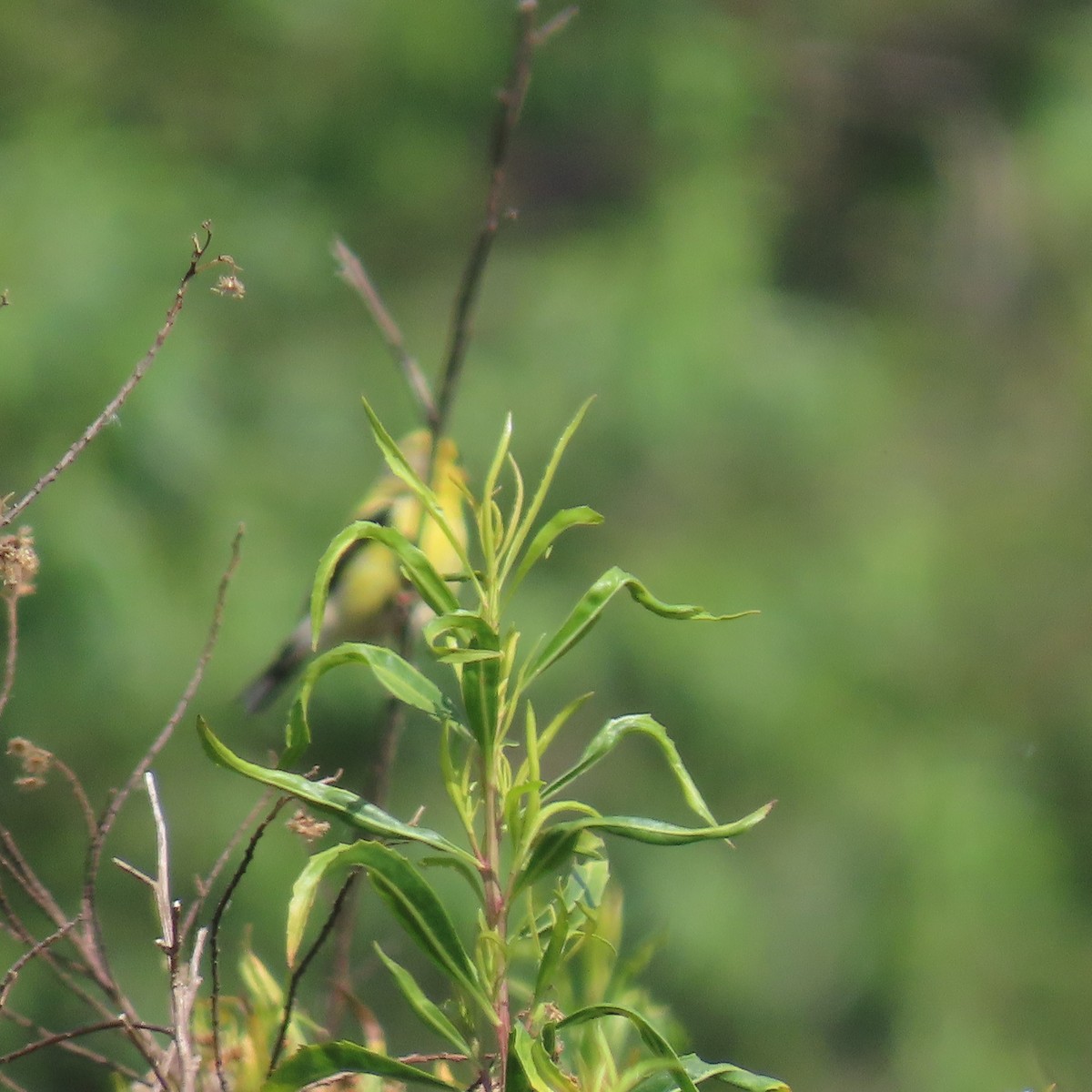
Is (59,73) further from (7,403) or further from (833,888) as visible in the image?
(833,888)

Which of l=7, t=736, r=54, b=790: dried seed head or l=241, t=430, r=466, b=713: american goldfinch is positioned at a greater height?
l=7, t=736, r=54, b=790: dried seed head

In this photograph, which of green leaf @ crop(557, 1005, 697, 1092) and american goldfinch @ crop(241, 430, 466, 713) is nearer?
green leaf @ crop(557, 1005, 697, 1092)

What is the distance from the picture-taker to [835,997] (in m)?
6.85

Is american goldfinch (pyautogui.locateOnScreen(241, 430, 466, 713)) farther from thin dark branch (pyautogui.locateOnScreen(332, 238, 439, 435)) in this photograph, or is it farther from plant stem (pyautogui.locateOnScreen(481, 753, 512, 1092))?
plant stem (pyautogui.locateOnScreen(481, 753, 512, 1092))

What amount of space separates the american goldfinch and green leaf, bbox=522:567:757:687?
2453 millimetres

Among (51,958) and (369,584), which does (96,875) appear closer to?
(51,958)

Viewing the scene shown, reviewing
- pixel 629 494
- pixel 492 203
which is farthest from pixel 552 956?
pixel 629 494

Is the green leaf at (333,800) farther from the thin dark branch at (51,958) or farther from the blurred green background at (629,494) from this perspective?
the blurred green background at (629,494)

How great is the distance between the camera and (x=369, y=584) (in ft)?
12.4

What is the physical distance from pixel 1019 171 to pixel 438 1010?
8712mm

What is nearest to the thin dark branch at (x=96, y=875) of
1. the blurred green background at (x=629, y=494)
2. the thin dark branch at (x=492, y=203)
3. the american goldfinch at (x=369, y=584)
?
the thin dark branch at (x=492, y=203)

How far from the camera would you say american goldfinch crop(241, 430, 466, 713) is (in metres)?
3.58

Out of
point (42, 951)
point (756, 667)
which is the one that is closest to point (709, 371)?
point (756, 667)

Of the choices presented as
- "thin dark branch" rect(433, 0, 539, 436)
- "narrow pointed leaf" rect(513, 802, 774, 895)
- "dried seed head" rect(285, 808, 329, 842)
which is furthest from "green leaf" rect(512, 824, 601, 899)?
"thin dark branch" rect(433, 0, 539, 436)
